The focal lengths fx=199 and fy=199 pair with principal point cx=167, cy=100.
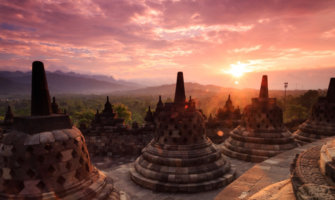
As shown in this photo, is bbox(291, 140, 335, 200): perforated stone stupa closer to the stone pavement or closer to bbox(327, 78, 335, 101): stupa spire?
the stone pavement

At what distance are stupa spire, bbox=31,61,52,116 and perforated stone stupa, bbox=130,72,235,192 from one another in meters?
5.87

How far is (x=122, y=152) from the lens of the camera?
17625 millimetres

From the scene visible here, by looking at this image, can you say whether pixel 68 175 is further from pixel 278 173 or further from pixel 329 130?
pixel 329 130

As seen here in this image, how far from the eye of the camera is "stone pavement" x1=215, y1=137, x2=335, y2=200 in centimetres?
517

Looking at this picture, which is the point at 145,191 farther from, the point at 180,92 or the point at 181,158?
the point at 180,92

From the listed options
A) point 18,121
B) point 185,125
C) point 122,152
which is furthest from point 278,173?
point 122,152

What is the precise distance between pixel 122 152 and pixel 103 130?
257 cm

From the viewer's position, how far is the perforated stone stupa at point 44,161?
3.99m

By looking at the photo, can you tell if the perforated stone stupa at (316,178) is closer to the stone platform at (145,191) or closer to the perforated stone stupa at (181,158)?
the stone platform at (145,191)

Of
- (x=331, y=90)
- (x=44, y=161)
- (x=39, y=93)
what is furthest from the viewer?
(x=331, y=90)

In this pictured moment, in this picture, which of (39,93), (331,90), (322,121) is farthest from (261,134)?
(39,93)

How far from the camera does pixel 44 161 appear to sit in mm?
4086

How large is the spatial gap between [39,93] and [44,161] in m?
1.59

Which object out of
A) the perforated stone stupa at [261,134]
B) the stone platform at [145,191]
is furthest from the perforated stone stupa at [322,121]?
the stone platform at [145,191]
